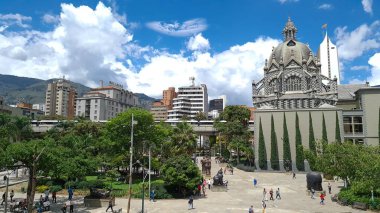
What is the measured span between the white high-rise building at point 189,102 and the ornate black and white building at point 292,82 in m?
82.0

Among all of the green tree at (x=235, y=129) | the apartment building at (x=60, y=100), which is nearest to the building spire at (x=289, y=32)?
the green tree at (x=235, y=129)

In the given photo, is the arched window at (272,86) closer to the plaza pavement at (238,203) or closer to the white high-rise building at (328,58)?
the plaza pavement at (238,203)

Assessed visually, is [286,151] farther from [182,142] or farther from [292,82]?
[182,142]

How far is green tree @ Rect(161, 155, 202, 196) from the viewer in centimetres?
3784

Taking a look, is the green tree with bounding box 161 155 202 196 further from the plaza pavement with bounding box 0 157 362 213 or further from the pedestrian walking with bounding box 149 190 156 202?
the pedestrian walking with bounding box 149 190 156 202

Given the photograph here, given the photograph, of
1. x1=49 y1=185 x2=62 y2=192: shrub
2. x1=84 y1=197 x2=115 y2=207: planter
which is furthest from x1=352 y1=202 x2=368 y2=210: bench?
x1=49 y1=185 x2=62 y2=192: shrub

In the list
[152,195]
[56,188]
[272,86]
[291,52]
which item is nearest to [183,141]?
[152,195]

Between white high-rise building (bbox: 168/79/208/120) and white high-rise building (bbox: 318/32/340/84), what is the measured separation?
60.4 meters

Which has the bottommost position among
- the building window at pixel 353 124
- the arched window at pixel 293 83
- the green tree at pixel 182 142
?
the green tree at pixel 182 142

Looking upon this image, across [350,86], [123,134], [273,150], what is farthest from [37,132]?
[350,86]

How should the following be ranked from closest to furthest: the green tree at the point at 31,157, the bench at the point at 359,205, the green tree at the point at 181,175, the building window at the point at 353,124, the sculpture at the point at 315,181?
the green tree at the point at 31,157 < the bench at the point at 359,205 < the green tree at the point at 181,175 < the sculpture at the point at 315,181 < the building window at the point at 353,124

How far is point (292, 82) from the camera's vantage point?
81688mm

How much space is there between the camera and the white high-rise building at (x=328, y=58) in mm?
140750

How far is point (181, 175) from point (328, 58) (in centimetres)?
12355
